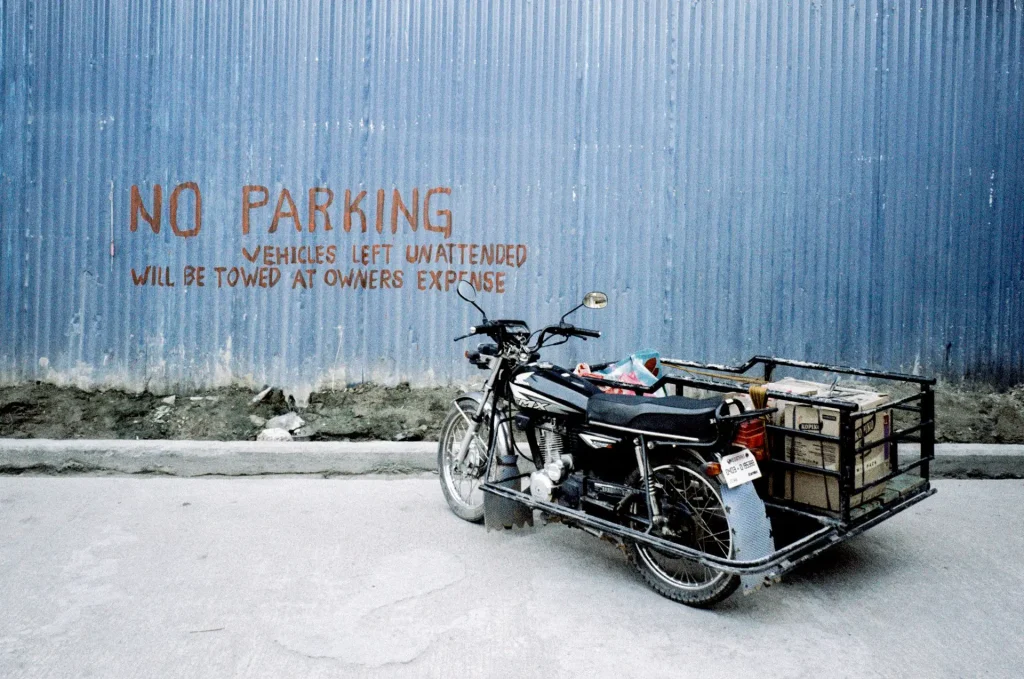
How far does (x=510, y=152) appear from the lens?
6461 millimetres

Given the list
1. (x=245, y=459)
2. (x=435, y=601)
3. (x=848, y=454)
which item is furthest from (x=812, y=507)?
(x=245, y=459)

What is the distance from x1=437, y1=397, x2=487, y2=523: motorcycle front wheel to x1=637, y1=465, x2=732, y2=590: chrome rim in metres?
1.20

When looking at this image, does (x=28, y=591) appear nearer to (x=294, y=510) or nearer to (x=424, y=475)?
(x=294, y=510)

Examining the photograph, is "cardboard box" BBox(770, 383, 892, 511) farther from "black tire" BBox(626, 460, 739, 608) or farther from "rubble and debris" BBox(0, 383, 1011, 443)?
"rubble and debris" BBox(0, 383, 1011, 443)

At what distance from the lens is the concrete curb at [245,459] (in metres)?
5.70

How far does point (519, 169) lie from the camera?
6.47 meters

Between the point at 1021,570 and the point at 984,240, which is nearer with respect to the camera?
the point at 1021,570

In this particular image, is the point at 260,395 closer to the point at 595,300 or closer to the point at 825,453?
the point at 595,300

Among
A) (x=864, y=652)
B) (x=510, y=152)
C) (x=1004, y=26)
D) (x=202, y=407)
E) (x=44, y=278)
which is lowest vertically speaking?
(x=864, y=652)

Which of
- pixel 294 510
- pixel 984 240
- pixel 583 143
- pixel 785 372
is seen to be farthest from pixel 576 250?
pixel 984 240

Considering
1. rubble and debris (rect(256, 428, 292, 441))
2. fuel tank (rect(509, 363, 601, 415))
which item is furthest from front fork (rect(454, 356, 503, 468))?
rubble and debris (rect(256, 428, 292, 441))

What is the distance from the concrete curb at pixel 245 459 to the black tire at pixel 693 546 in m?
2.39

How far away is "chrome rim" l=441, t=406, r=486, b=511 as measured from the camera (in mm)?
4672

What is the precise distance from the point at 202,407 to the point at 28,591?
276cm
